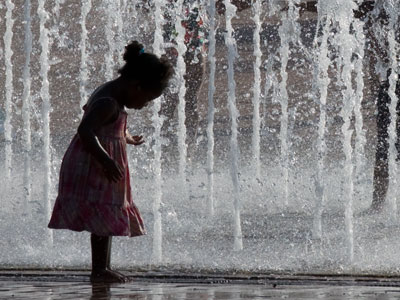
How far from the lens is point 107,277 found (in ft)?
17.4

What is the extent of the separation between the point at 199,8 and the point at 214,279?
16.9 feet

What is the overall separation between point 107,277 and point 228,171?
6404 millimetres

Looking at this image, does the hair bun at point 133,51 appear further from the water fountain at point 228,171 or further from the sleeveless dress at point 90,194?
the water fountain at point 228,171

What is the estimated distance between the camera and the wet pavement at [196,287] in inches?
192

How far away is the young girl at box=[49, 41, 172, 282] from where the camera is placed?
528cm

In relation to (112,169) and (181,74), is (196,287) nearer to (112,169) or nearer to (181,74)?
(112,169)

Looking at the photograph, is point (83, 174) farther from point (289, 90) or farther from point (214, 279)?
point (289, 90)

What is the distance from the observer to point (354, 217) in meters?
8.67

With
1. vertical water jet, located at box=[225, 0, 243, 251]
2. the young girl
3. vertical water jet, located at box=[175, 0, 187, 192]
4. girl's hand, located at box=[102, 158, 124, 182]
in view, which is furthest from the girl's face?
vertical water jet, located at box=[175, 0, 187, 192]

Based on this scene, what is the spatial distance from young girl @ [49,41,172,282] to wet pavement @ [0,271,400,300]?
0.21m

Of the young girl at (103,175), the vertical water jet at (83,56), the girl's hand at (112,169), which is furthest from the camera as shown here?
the vertical water jet at (83,56)

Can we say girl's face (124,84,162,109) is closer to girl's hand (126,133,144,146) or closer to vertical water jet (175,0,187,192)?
girl's hand (126,133,144,146)

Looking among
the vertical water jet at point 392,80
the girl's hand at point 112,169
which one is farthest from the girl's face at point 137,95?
the vertical water jet at point 392,80

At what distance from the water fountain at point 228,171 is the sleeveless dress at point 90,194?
2.94 feet
